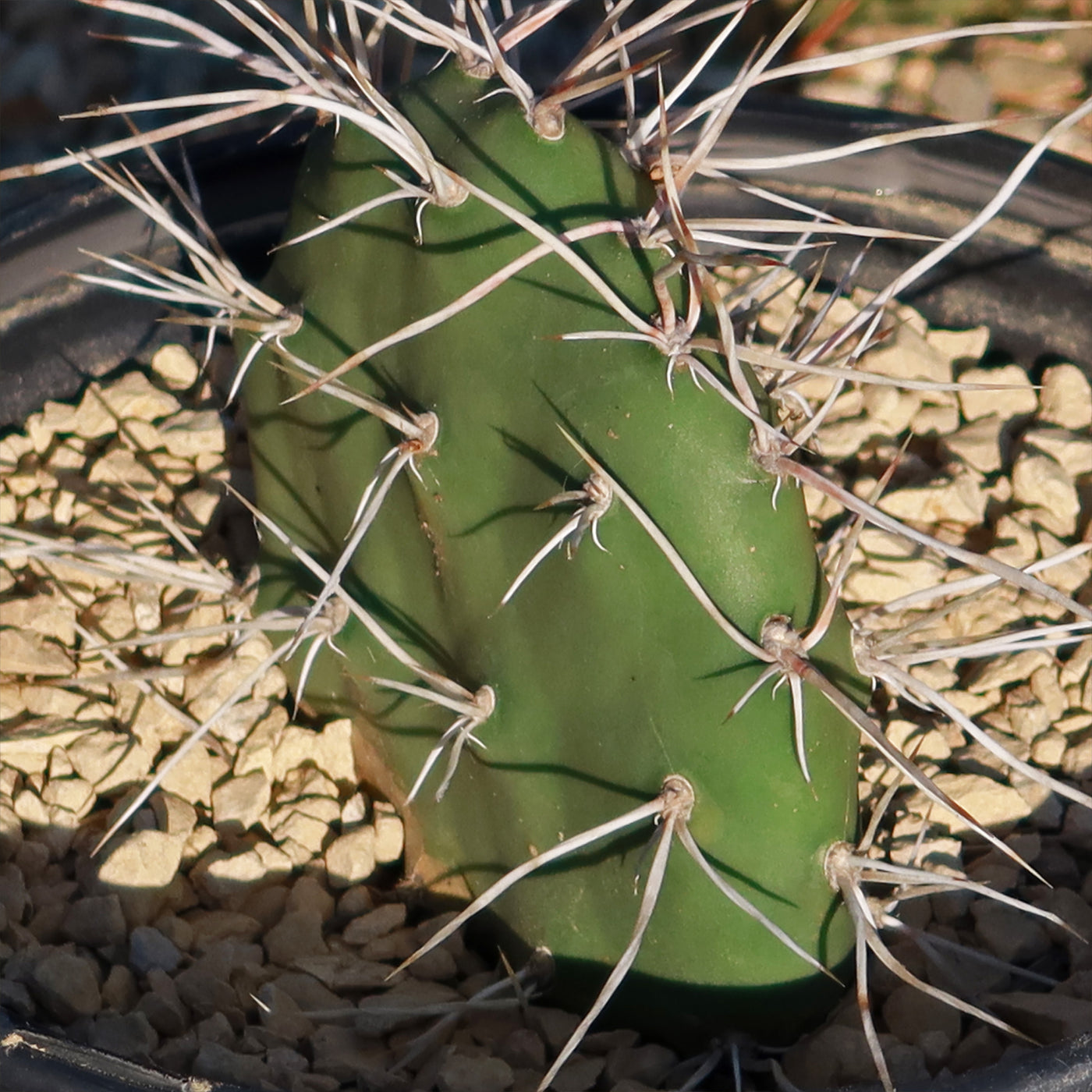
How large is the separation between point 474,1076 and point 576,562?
349 millimetres

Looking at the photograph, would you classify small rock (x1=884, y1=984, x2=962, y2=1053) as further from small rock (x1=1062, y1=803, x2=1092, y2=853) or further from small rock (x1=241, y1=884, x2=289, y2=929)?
small rock (x1=241, y1=884, x2=289, y2=929)


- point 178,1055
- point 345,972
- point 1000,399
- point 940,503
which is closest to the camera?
point 178,1055

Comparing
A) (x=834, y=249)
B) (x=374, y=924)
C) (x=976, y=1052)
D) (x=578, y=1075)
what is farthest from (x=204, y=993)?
(x=834, y=249)

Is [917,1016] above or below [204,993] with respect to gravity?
below

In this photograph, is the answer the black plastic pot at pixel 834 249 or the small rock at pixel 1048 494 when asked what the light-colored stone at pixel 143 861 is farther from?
the small rock at pixel 1048 494

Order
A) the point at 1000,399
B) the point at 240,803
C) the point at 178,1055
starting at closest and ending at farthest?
1. the point at 178,1055
2. the point at 240,803
3. the point at 1000,399

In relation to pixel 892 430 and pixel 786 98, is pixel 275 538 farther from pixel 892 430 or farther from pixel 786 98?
pixel 786 98

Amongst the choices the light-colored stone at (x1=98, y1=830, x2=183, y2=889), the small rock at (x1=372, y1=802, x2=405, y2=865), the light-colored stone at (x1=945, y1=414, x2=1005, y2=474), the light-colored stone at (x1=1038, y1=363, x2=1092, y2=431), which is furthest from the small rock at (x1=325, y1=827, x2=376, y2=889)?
the light-colored stone at (x1=1038, y1=363, x2=1092, y2=431)

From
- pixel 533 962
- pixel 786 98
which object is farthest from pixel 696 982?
pixel 786 98

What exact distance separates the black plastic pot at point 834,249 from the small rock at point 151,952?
61 centimetres

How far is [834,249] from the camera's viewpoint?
1532mm

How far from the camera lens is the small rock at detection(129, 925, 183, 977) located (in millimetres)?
1044

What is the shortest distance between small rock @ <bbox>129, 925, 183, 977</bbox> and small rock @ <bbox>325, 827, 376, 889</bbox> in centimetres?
14

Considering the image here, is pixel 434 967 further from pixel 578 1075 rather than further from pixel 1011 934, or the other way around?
pixel 1011 934
